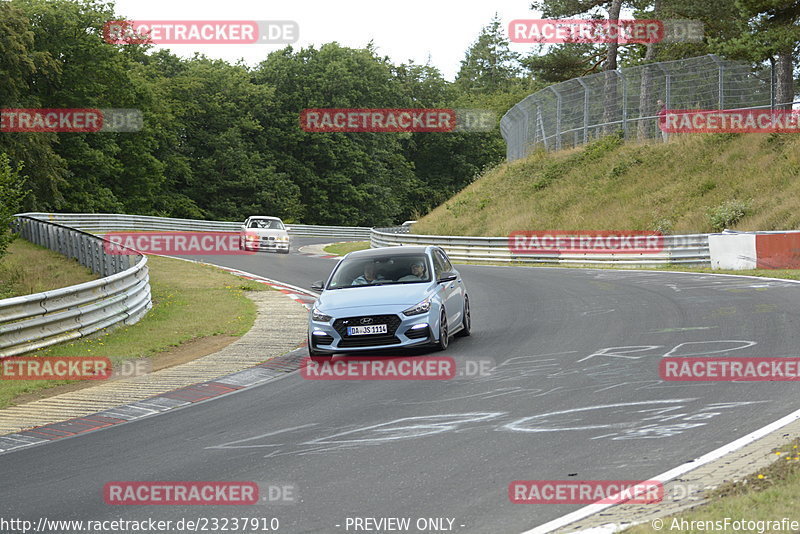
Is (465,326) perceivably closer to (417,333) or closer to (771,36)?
(417,333)

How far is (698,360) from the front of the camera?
11.2m

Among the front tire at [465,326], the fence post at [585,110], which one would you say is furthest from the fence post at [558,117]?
the front tire at [465,326]

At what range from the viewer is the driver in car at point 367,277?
1407 centimetres

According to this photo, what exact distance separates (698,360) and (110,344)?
9.23 metres

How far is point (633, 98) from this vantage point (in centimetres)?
4141

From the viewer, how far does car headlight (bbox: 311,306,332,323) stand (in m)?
12.9

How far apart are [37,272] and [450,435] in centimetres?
2123

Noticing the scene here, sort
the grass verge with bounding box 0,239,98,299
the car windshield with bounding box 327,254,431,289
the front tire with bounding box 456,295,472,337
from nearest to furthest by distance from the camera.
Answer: the car windshield with bounding box 327,254,431,289, the front tire with bounding box 456,295,472,337, the grass verge with bounding box 0,239,98,299

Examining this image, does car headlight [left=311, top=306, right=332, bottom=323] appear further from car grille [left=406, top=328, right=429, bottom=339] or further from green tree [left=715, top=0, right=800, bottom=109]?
green tree [left=715, top=0, right=800, bottom=109]

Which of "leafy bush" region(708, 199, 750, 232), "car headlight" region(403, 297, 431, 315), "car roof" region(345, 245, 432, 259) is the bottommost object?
"car headlight" region(403, 297, 431, 315)

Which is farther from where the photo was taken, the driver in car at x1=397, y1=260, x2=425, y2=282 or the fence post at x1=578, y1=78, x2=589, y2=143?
the fence post at x1=578, y1=78, x2=589, y2=143

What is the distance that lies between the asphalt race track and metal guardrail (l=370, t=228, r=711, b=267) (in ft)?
44.1

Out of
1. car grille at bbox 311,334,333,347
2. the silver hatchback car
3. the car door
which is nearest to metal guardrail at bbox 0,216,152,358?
the silver hatchback car

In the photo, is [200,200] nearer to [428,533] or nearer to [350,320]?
[350,320]
